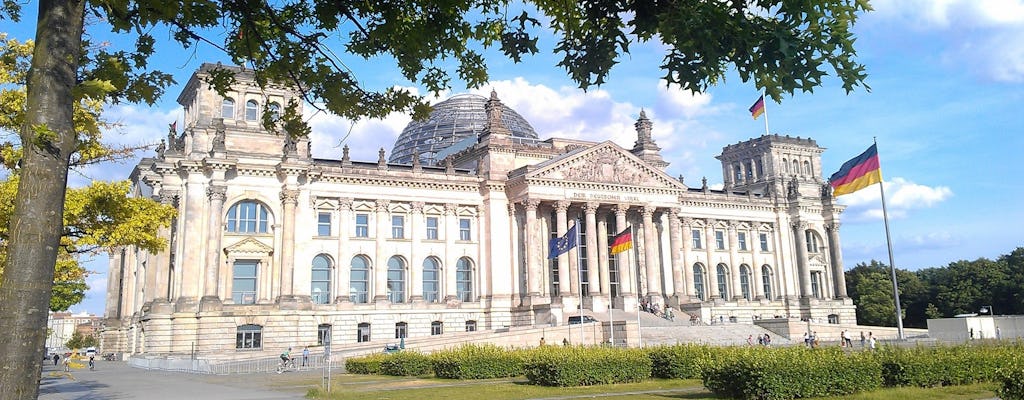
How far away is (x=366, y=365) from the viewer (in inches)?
1427

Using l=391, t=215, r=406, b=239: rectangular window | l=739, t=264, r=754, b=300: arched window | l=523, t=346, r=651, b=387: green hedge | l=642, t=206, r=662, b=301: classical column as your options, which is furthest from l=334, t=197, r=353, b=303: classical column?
l=739, t=264, r=754, b=300: arched window

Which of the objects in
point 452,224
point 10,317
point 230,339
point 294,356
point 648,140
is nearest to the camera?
point 10,317

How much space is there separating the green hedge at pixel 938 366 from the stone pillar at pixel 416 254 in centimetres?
4309

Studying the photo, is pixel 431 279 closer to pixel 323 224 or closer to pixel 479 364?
pixel 323 224

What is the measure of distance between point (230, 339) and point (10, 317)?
48076 mm

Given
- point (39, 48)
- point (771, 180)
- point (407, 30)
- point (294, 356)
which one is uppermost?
point (771, 180)

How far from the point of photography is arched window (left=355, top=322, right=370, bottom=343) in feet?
191

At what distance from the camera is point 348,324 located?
2283 inches

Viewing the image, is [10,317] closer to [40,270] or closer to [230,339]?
[40,270]

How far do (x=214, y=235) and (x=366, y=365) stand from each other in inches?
898

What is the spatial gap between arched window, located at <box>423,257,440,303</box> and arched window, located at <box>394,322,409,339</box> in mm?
3209

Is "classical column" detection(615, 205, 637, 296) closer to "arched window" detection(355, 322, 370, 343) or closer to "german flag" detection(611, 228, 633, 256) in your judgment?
"german flag" detection(611, 228, 633, 256)

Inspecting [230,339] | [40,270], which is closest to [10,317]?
[40,270]

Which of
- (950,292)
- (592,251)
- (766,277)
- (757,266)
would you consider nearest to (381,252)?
(592,251)
